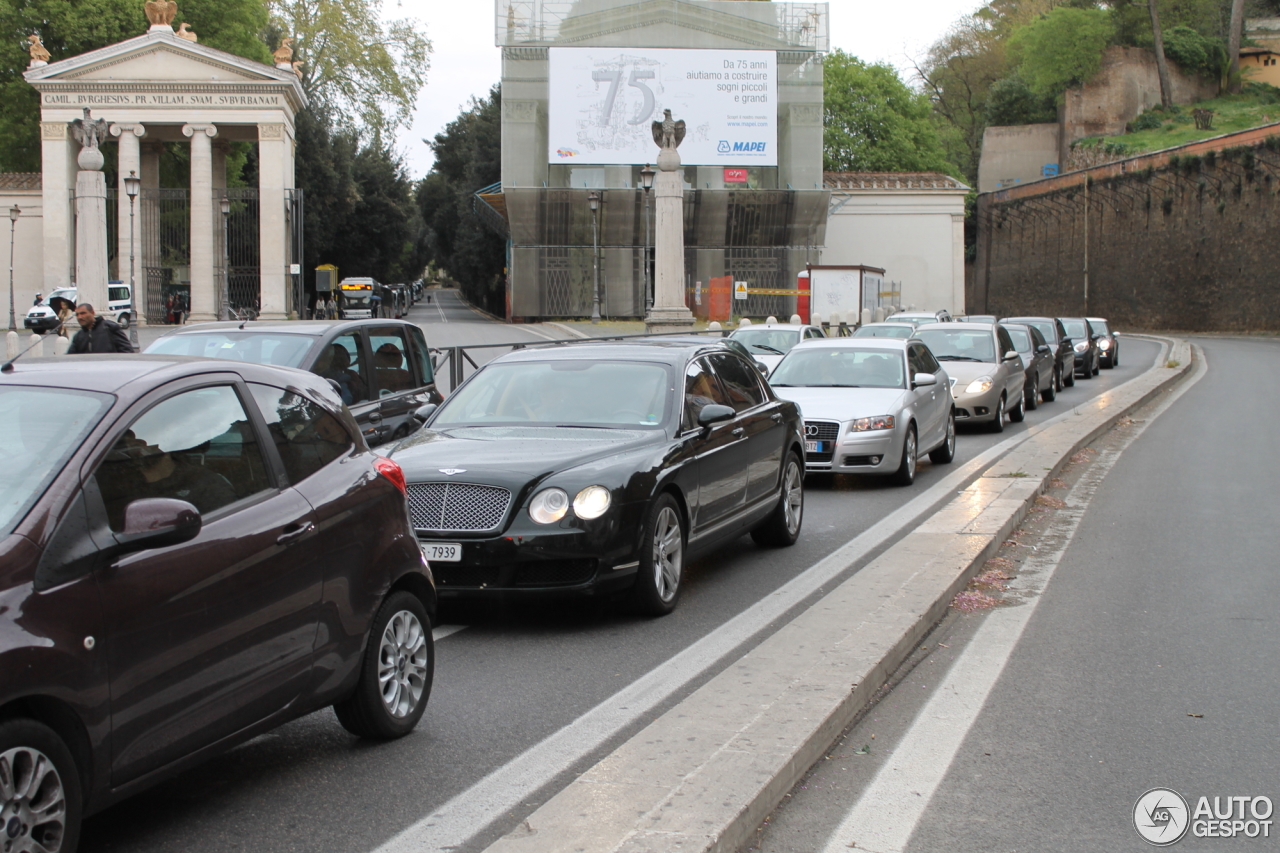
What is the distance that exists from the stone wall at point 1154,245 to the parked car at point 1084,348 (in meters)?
27.3

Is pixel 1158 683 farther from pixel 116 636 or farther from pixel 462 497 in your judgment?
pixel 116 636

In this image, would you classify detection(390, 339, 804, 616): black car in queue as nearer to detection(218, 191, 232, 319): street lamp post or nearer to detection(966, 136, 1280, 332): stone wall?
detection(218, 191, 232, 319): street lamp post

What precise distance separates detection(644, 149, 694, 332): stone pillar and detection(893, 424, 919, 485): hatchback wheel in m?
15.7

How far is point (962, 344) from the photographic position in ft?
65.2

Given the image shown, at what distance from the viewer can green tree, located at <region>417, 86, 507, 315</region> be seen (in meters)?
69.4

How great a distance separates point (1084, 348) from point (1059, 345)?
478cm

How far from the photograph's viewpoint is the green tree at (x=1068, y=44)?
85.2m

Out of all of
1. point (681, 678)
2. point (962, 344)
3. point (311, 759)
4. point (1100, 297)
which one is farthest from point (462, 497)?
point (1100, 297)

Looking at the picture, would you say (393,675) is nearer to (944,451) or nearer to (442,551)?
(442,551)

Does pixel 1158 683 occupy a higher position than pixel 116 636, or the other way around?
pixel 116 636

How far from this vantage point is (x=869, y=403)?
520 inches

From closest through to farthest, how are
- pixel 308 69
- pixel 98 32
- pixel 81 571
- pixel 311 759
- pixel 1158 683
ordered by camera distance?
pixel 81 571 → pixel 311 759 → pixel 1158 683 → pixel 98 32 → pixel 308 69

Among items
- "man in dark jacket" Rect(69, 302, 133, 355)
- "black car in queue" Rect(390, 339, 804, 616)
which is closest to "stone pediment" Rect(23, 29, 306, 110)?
"man in dark jacket" Rect(69, 302, 133, 355)

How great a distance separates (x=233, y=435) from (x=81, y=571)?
1005 mm
